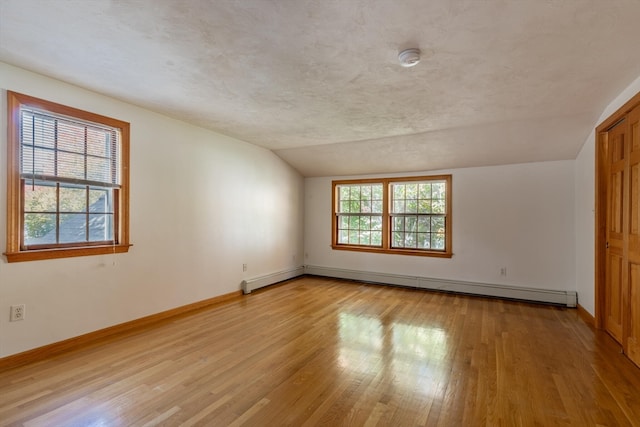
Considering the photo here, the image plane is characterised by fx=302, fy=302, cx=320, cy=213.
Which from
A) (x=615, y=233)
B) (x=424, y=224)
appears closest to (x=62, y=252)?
(x=424, y=224)

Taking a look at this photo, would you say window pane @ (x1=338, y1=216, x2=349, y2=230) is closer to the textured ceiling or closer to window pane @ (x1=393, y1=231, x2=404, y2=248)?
window pane @ (x1=393, y1=231, x2=404, y2=248)

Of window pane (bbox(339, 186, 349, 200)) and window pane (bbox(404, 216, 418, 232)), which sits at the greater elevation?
window pane (bbox(339, 186, 349, 200))

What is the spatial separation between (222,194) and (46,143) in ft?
6.63

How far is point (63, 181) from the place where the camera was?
109 inches

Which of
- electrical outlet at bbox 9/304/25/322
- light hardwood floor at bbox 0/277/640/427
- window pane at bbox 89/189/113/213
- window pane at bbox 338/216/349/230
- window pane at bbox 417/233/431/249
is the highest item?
window pane at bbox 89/189/113/213

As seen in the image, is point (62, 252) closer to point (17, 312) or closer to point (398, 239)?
point (17, 312)

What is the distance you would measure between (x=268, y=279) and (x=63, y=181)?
3229mm

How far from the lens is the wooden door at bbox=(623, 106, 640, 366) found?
2.56 m

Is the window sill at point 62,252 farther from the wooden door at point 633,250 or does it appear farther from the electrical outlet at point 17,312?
the wooden door at point 633,250

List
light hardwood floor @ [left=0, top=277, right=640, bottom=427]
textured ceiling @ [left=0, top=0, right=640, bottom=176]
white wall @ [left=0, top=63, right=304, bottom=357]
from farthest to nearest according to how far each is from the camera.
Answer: white wall @ [left=0, top=63, right=304, bottom=357] < light hardwood floor @ [left=0, top=277, right=640, bottom=427] < textured ceiling @ [left=0, top=0, right=640, bottom=176]

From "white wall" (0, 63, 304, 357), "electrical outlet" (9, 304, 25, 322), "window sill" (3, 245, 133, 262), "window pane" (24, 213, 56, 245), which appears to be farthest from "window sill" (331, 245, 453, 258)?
"electrical outlet" (9, 304, 25, 322)

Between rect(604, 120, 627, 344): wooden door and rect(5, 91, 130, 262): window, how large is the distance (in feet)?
16.3

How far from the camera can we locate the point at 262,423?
5.88 ft

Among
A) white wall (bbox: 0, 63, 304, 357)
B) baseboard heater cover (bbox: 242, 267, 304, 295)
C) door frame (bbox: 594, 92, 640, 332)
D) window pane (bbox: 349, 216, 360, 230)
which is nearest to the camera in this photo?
white wall (bbox: 0, 63, 304, 357)
